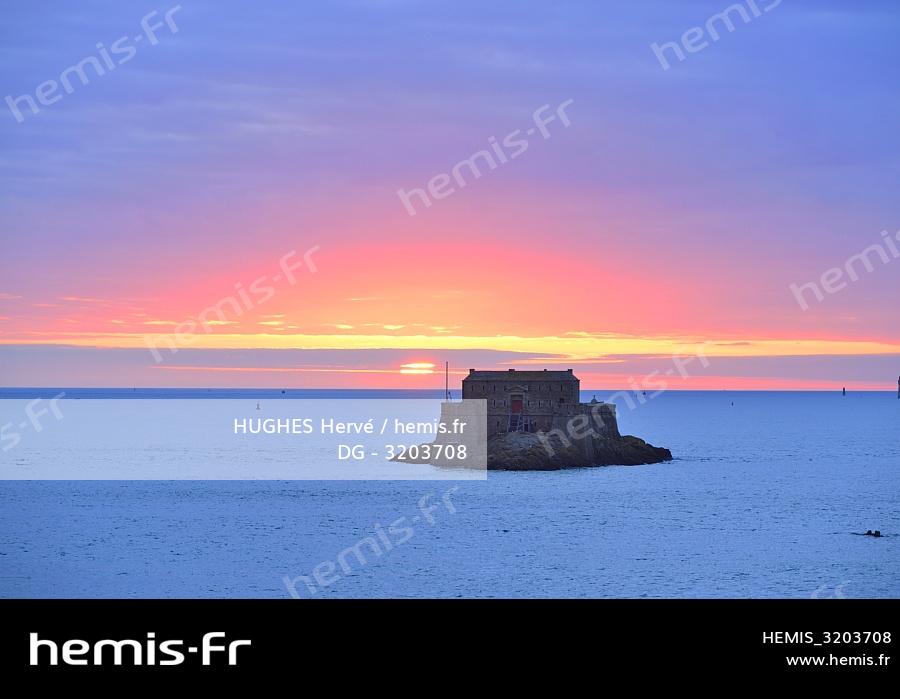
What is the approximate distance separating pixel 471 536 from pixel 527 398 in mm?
34430

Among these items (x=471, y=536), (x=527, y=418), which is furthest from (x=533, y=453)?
(x=471, y=536)

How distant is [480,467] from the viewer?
10262 cm

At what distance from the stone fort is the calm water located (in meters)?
5.02

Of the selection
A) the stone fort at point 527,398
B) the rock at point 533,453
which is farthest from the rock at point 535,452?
the stone fort at point 527,398

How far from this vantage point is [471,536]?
64.6m

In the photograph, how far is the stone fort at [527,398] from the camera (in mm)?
97750

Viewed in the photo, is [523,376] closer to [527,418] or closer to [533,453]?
[527,418]

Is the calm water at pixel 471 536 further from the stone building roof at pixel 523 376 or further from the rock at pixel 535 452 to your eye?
the stone building roof at pixel 523 376

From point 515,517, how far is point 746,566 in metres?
21.6

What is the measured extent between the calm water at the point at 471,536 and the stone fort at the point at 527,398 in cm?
502

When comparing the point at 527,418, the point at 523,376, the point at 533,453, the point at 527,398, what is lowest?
the point at 533,453
